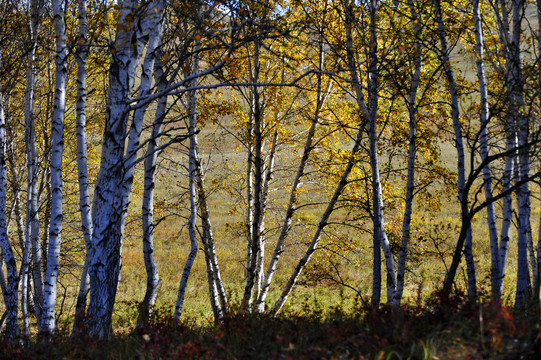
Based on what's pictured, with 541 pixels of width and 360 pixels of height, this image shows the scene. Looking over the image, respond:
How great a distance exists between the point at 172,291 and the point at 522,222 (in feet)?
43.9

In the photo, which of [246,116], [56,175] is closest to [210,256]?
Answer: [246,116]

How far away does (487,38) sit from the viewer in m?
10.9

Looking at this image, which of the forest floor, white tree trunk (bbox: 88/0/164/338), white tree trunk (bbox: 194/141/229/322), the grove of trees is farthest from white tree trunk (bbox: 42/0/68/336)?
white tree trunk (bbox: 194/141/229/322)

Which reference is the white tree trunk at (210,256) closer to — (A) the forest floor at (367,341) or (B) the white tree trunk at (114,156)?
(B) the white tree trunk at (114,156)

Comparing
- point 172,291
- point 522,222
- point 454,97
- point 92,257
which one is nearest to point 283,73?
point 454,97

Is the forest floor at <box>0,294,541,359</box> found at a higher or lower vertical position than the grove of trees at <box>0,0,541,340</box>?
lower

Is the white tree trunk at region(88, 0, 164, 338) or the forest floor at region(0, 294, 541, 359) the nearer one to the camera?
the forest floor at region(0, 294, 541, 359)

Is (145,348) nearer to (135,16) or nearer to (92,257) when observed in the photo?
(92,257)

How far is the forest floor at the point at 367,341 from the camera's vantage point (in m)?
3.35

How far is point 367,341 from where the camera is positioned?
3729 millimetres

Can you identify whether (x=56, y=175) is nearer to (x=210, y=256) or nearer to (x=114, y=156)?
(x=114, y=156)

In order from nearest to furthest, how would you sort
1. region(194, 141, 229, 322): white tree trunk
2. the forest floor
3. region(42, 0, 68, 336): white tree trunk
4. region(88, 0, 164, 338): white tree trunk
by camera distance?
the forest floor < region(88, 0, 164, 338): white tree trunk < region(42, 0, 68, 336): white tree trunk < region(194, 141, 229, 322): white tree trunk

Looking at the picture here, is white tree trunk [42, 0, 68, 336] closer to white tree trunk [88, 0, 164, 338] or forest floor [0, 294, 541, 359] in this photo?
forest floor [0, 294, 541, 359]

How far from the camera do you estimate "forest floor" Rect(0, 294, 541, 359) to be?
335cm
